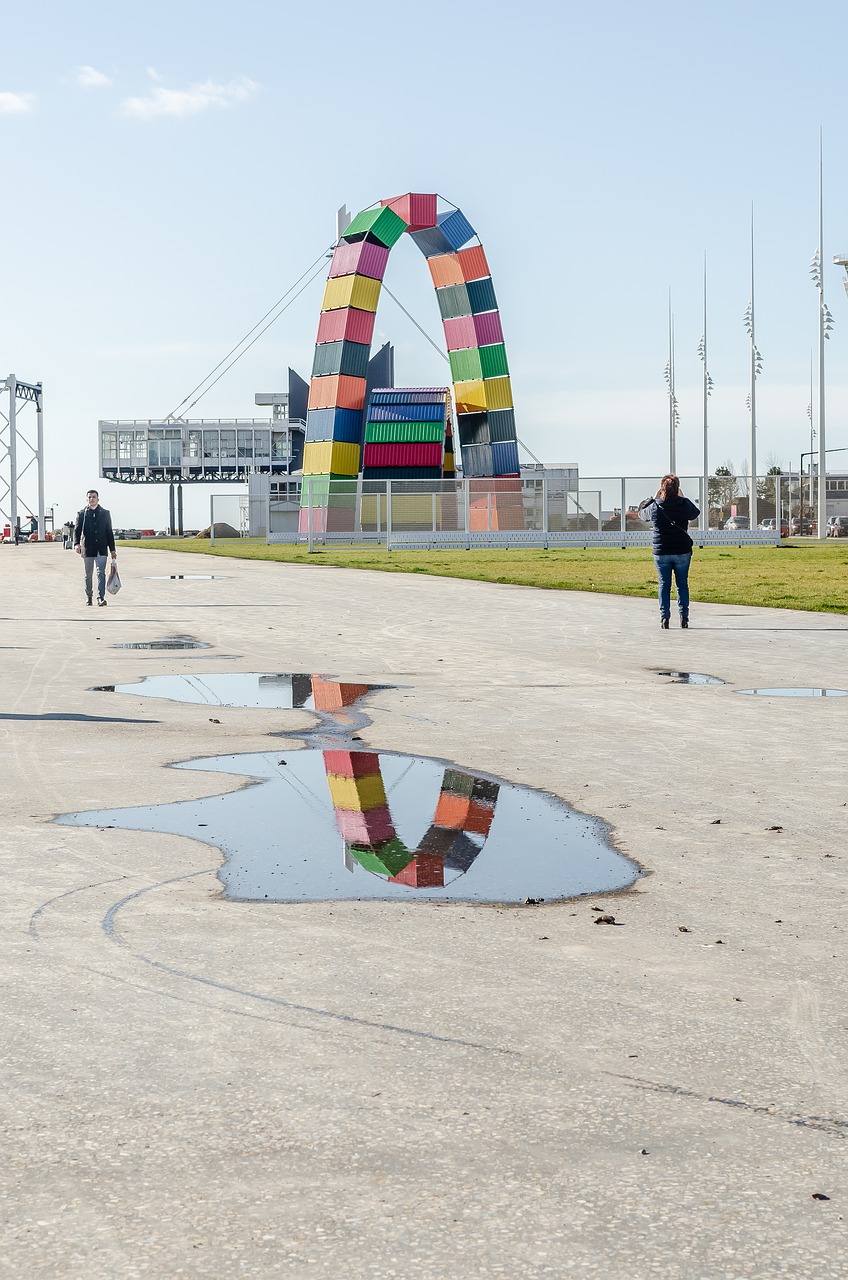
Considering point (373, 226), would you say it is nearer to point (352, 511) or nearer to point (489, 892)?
point (352, 511)

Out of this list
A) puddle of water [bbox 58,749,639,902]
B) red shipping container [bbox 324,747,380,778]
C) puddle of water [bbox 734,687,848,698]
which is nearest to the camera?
puddle of water [bbox 58,749,639,902]

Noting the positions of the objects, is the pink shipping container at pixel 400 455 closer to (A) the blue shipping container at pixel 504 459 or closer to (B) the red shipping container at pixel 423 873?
(A) the blue shipping container at pixel 504 459

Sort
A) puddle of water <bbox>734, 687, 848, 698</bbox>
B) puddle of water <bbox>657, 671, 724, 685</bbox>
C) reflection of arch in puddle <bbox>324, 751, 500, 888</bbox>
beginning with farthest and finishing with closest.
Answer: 1. puddle of water <bbox>657, 671, 724, 685</bbox>
2. puddle of water <bbox>734, 687, 848, 698</bbox>
3. reflection of arch in puddle <bbox>324, 751, 500, 888</bbox>

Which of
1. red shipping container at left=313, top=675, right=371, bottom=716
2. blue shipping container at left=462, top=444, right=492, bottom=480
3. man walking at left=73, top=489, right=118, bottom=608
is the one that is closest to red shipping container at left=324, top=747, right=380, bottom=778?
red shipping container at left=313, top=675, right=371, bottom=716

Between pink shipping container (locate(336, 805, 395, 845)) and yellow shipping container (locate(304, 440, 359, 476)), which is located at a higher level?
yellow shipping container (locate(304, 440, 359, 476))

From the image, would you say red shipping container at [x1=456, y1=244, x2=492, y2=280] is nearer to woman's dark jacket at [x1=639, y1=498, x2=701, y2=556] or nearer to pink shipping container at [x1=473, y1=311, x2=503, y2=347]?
pink shipping container at [x1=473, y1=311, x2=503, y2=347]

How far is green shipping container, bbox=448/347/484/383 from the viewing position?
2039 inches

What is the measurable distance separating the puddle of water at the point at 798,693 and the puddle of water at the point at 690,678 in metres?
0.57

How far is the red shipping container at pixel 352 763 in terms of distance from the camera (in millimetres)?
8172

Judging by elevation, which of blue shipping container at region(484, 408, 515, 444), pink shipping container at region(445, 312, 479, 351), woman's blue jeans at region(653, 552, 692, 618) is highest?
pink shipping container at region(445, 312, 479, 351)

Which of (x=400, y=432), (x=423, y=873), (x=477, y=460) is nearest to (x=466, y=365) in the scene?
(x=477, y=460)

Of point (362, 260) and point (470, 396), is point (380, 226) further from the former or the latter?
point (470, 396)

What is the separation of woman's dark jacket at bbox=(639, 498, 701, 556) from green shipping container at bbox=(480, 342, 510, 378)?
35604 millimetres

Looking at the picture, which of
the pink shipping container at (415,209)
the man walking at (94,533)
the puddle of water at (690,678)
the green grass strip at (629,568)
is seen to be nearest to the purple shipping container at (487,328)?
the pink shipping container at (415,209)
